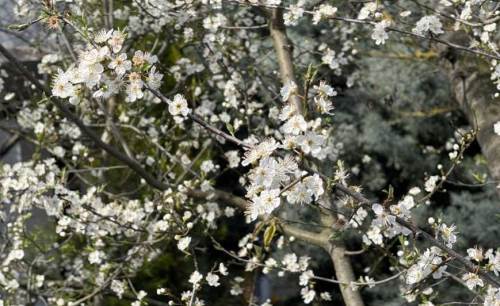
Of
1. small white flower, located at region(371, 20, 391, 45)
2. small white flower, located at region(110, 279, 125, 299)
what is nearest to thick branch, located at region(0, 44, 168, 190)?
small white flower, located at region(110, 279, 125, 299)

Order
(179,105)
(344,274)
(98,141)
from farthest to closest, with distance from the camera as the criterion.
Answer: (98,141), (344,274), (179,105)

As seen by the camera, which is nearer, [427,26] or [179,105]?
[179,105]

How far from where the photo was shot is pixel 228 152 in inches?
149

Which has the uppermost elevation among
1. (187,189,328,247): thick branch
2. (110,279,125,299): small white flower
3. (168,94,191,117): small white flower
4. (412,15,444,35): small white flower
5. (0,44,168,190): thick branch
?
(168,94,191,117): small white flower

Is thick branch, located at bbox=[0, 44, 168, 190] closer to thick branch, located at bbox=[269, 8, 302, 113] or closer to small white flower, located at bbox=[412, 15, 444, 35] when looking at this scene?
thick branch, located at bbox=[269, 8, 302, 113]

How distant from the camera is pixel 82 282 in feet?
13.0

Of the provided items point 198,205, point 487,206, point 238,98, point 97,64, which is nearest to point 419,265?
point 97,64

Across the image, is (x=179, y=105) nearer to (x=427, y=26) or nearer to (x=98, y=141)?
(x=427, y=26)

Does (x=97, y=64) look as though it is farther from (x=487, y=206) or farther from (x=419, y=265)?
(x=487, y=206)

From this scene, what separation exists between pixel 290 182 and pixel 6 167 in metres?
2.25

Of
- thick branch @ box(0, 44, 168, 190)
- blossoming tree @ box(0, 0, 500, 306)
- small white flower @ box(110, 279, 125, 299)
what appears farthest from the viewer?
small white flower @ box(110, 279, 125, 299)

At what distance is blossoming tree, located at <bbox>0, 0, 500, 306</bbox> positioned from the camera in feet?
5.55

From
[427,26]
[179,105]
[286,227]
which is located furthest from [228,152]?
[179,105]

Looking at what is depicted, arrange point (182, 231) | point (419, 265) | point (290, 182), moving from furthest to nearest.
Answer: point (182, 231)
point (419, 265)
point (290, 182)
